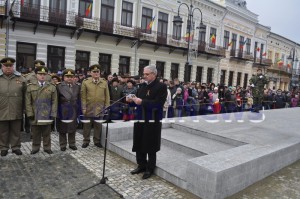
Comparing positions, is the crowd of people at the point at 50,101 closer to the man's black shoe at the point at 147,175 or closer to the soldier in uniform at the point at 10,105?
the soldier in uniform at the point at 10,105

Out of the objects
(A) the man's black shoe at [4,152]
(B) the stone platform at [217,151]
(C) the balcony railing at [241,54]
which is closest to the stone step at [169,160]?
(B) the stone platform at [217,151]

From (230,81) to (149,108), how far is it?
31.2m

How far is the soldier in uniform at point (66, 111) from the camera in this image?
6.58 metres

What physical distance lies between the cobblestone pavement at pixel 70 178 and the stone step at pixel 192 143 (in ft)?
4.24

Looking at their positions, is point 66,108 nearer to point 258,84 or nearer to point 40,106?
point 40,106

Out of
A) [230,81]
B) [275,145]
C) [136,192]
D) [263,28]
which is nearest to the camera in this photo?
[136,192]

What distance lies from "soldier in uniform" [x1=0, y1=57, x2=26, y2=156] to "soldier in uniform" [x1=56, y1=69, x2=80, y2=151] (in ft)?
2.84

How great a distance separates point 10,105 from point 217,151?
15.0 ft

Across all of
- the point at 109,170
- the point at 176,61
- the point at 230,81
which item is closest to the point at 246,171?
the point at 109,170

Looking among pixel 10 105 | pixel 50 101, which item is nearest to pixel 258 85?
pixel 50 101

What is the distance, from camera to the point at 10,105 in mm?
5965

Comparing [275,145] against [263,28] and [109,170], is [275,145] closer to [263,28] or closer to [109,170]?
[109,170]

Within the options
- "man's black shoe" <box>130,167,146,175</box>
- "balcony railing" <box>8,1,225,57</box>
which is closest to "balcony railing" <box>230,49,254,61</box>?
"balcony railing" <box>8,1,225,57</box>

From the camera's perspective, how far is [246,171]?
15.9 ft
